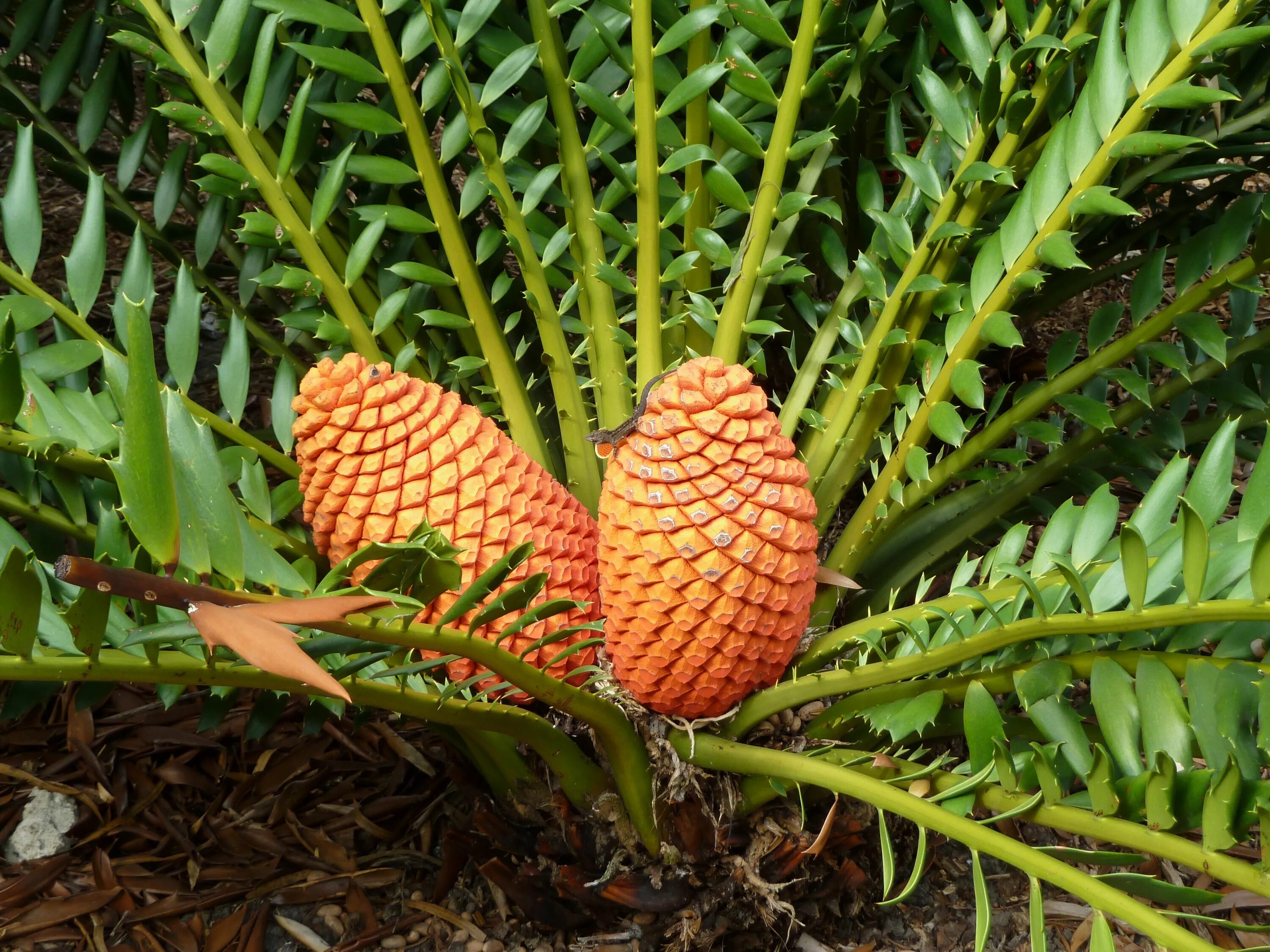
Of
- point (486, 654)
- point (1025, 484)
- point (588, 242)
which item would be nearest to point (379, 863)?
point (486, 654)

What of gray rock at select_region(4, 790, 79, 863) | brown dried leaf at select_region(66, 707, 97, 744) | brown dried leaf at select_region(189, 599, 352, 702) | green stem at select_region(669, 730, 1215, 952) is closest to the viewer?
brown dried leaf at select_region(189, 599, 352, 702)

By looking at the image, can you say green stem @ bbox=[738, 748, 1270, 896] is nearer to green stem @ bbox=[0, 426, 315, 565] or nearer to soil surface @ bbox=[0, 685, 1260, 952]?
soil surface @ bbox=[0, 685, 1260, 952]

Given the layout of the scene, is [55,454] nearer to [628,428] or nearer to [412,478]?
[412,478]

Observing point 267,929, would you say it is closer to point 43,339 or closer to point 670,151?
point 670,151

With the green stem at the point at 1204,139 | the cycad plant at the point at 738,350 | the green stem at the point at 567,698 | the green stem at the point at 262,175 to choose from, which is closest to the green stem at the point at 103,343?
the cycad plant at the point at 738,350

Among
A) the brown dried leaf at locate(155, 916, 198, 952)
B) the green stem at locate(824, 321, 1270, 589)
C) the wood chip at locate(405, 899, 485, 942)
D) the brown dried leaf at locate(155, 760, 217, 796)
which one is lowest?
the brown dried leaf at locate(155, 916, 198, 952)

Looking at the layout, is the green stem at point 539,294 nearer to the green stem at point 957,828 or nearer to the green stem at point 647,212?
the green stem at point 647,212

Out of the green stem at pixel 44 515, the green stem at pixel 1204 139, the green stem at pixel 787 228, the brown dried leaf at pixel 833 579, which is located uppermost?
the green stem at pixel 1204 139

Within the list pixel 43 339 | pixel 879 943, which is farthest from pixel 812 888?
pixel 43 339

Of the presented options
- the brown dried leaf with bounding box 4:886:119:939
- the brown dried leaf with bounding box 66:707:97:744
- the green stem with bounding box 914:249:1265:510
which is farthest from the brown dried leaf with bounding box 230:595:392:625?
the brown dried leaf with bounding box 66:707:97:744
